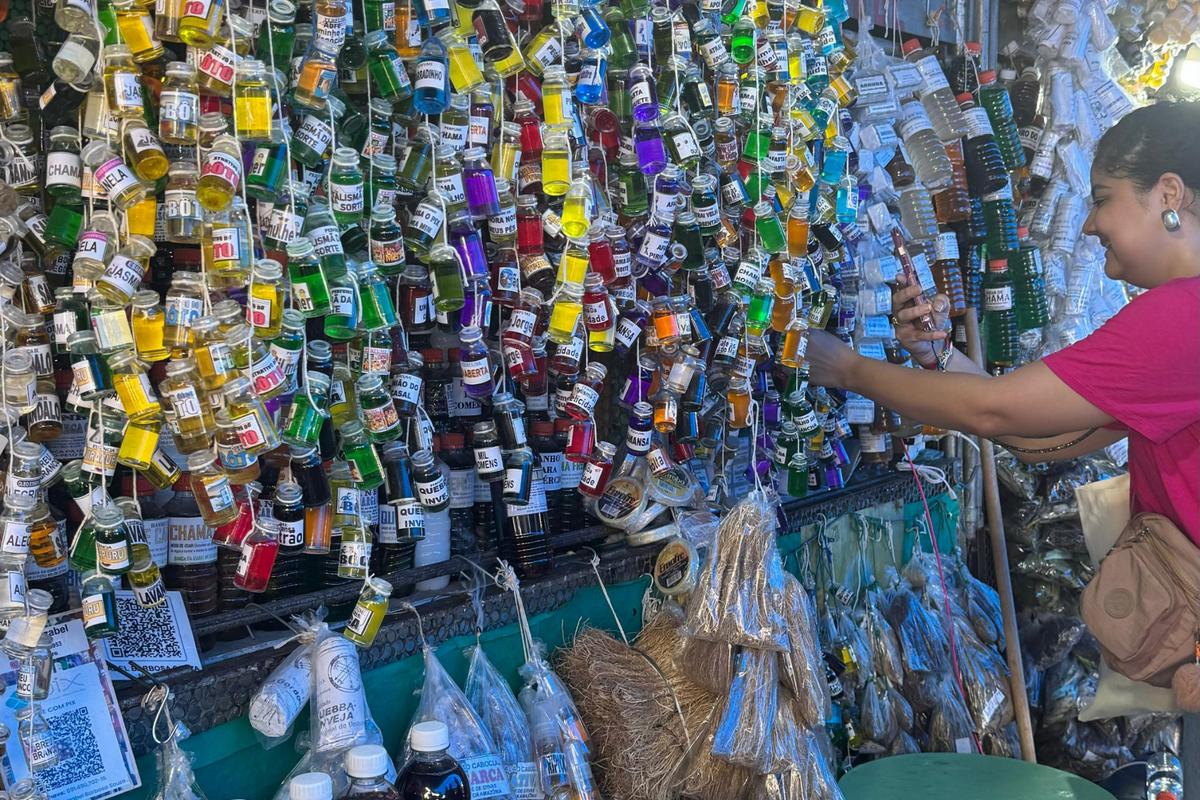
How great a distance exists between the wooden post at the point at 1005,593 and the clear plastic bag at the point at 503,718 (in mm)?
1546

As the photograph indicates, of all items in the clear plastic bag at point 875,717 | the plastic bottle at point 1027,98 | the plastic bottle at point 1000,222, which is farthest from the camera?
the plastic bottle at point 1027,98

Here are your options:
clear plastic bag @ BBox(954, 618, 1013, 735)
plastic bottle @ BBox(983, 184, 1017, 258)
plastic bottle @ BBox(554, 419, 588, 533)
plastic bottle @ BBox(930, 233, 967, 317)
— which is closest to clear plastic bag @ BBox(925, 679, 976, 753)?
clear plastic bag @ BBox(954, 618, 1013, 735)

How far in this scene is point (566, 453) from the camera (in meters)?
1.83

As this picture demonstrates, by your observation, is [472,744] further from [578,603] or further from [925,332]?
[925,332]

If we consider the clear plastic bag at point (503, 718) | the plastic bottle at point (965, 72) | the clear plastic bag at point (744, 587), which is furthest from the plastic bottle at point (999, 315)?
the clear plastic bag at point (503, 718)

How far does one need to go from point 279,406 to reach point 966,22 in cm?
283

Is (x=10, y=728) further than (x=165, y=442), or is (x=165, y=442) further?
(x=165, y=442)

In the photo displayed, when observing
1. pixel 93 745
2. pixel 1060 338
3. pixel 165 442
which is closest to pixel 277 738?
pixel 93 745

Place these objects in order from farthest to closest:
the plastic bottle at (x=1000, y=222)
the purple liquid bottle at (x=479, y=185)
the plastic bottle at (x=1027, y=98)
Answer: the plastic bottle at (x=1027, y=98) < the plastic bottle at (x=1000, y=222) < the purple liquid bottle at (x=479, y=185)

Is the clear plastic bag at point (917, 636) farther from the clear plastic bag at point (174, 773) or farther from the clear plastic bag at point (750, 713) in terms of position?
the clear plastic bag at point (174, 773)

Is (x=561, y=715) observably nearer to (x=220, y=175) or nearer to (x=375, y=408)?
(x=375, y=408)

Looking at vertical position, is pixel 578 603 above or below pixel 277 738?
below

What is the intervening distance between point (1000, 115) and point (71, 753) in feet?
9.42

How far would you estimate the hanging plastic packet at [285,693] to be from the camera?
4.44 feet
